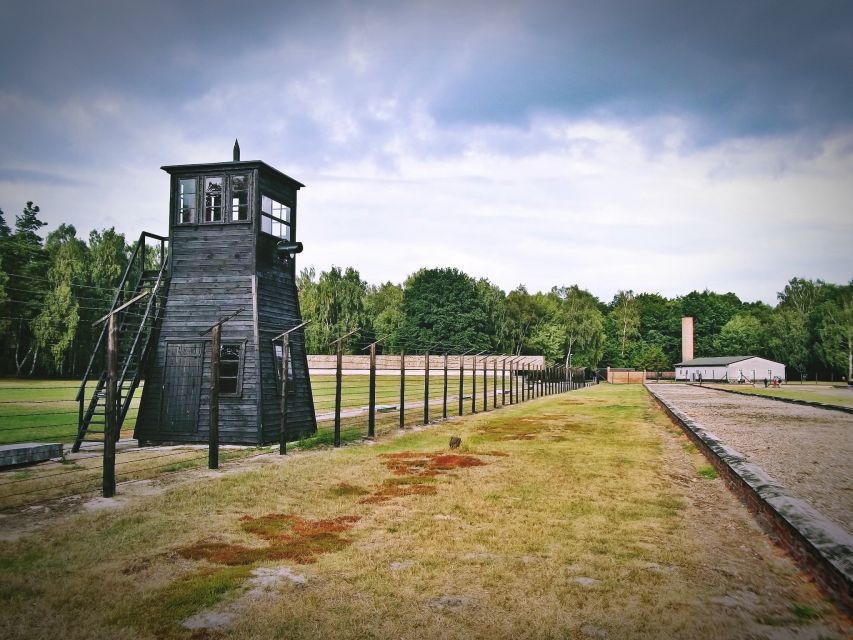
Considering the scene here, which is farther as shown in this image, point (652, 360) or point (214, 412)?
point (652, 360)

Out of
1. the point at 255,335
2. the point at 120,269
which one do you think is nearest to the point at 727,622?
the point at 255,335

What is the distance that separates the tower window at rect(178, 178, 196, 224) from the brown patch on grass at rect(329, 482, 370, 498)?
1039cm

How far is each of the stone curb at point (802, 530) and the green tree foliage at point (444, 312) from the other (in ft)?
246

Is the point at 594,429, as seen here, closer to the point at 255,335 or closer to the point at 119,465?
the point at 255,335

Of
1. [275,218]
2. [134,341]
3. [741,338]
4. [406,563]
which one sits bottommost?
[406,563]

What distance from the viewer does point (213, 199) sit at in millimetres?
16156

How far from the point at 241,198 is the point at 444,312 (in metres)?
70.7

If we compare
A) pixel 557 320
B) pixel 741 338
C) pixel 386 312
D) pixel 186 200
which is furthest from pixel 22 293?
pixel 741 338

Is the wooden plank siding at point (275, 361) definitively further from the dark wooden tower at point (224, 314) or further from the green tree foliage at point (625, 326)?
the green tree foliage at point (625, 326)

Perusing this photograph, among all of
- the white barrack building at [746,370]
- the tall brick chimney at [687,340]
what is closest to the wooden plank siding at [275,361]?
the white barrack building at [746,370]

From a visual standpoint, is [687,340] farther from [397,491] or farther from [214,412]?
[397,491]

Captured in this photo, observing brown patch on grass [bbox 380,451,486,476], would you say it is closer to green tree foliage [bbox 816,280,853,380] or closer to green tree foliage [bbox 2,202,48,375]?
green tree foliage [bbox 2,202,48,375]

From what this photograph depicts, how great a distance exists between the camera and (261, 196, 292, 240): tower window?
16.3 meters

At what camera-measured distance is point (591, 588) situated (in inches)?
192
